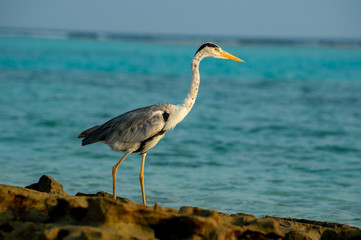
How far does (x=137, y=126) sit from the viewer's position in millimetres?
7066

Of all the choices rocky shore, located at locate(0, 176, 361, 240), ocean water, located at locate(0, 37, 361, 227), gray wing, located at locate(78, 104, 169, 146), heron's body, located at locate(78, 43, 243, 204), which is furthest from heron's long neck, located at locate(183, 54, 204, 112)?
rocky shore, located at locate(0, 176, 361, 240)

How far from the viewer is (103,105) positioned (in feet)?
64.0

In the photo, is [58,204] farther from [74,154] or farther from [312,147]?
[312,147]

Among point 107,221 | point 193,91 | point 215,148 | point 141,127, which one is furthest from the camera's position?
point 215,148

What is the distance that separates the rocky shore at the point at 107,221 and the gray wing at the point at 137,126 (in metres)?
2.21

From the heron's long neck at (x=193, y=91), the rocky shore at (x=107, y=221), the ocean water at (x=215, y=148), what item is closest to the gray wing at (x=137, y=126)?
the heron's long neck at (x=193, y=91)

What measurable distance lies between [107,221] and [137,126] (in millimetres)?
2882

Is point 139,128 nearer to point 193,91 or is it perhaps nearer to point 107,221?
point 193,91

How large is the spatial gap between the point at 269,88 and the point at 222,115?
9.61 meters

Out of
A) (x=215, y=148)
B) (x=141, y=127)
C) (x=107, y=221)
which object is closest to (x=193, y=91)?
(x=141, y=127)

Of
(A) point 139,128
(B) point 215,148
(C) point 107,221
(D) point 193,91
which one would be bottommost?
(B) point 215,148

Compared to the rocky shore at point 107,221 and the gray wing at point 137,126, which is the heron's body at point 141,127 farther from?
the rocky shore at point 107,221

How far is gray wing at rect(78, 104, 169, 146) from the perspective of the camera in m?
7.03

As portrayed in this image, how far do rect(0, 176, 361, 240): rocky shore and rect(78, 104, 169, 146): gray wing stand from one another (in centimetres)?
221
